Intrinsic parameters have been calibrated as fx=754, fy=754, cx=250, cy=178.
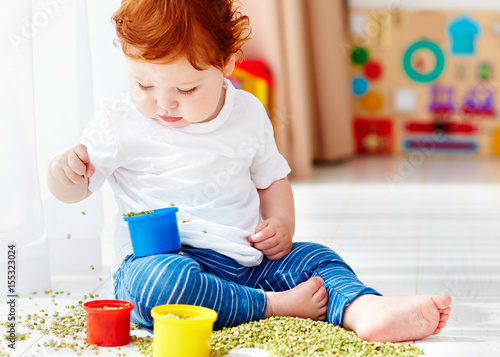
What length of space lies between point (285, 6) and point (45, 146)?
1.57 meters

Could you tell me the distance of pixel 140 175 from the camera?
1.21m

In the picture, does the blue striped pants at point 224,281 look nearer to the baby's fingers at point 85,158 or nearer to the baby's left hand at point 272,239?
the baby's left hand at point 272,239

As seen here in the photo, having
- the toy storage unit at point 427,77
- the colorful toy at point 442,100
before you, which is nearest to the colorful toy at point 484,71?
the toy storage unit at point 427,77

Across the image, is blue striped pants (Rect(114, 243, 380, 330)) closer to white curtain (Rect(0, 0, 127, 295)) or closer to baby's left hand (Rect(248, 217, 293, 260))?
baby's left hand (Rect(248, 217, 293, 260))

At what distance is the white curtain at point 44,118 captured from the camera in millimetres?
1247

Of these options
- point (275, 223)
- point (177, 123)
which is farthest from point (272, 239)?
point (177, 123)

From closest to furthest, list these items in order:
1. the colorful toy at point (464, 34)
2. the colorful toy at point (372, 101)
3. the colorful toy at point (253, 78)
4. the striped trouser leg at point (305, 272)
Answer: the striped trouser leg at point (305, 272)
the colorful toy at point (253, 78)
the colorful toy at point (464, 34)
the colorful toy at point (372, 101)

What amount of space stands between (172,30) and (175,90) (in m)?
0.09

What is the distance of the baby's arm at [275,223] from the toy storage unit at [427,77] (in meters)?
2.38

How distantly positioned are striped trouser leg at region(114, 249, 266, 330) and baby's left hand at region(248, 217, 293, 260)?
0.10 metres

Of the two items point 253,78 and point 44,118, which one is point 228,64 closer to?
point 44,118

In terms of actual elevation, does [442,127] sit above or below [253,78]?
below

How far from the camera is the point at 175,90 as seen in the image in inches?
44.4

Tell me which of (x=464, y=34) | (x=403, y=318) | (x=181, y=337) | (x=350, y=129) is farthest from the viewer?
(x=464, y=34)
